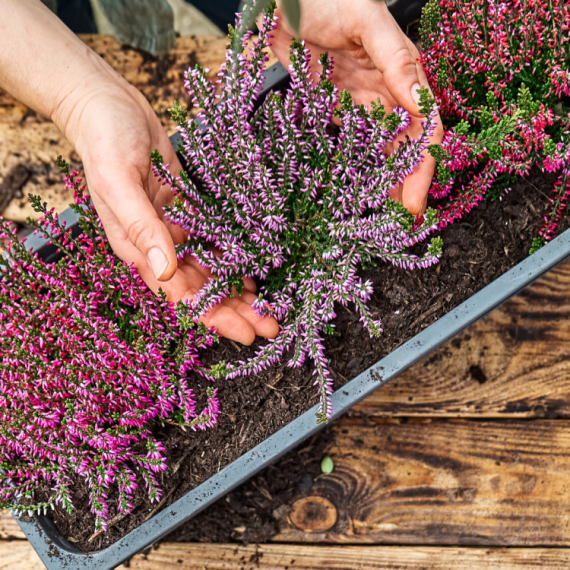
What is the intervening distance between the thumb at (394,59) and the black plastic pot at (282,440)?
0.44 meters

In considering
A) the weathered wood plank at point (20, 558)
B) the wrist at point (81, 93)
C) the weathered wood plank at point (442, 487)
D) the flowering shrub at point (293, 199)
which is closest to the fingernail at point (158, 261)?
the flowering shrub at point (293, 199)

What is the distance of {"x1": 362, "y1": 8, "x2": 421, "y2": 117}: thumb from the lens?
3.64 ft

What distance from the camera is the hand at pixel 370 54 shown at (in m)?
1.12

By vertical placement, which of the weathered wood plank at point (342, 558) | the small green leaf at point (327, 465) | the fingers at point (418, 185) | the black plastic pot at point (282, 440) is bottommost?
the weathered wood plank at point (342, 558)

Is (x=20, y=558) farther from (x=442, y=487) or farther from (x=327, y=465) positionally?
(x=442, y=487)

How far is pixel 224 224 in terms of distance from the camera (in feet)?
3.84

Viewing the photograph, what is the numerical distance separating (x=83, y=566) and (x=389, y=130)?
120cm

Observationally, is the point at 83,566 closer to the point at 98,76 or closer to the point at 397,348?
the point at 397,348

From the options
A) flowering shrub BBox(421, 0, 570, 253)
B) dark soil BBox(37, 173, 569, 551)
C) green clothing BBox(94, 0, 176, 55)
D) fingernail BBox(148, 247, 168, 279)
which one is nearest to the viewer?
fingernail BBox(148, 247, 168, 279)

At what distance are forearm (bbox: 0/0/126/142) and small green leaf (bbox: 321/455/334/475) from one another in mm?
1211

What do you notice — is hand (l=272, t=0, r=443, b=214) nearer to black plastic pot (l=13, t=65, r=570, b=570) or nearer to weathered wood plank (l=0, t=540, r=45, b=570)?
black plastic pot (l=13, t=65, r=570, b=570)

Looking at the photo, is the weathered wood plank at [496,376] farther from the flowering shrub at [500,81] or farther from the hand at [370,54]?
the hand at [370,54]

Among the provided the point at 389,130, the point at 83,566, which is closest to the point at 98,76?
the point at 389,130

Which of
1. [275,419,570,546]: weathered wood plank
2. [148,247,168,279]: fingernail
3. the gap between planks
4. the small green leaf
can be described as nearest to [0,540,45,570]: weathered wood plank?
the gap between planks
